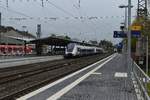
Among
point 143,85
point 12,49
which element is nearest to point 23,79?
point 143,85

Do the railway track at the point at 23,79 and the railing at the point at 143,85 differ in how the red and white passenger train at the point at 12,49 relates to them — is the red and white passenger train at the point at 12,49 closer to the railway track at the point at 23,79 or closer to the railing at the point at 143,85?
the railway track at the point at 23,79

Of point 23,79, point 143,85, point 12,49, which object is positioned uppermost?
point 12,49

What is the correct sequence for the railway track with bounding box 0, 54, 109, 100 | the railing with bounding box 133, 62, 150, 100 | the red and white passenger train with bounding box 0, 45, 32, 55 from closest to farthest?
the railing with bounding box 133, 62, 150, 100, the railway track with bounding box 0, 54, 109, 100, the red and white passenger train with bounding box 0, 45, 32, 55

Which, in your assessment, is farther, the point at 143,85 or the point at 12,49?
the point at 12,49

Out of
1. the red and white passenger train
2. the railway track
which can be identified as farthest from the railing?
the red and white passenger train

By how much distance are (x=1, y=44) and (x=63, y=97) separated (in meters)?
87.7

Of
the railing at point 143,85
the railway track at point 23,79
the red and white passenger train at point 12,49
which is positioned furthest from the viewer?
the red and white passenger train at point 12,49

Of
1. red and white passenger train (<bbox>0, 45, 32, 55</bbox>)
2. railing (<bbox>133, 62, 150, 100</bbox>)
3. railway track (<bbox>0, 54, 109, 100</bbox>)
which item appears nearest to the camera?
railing (<bbox>133, 62, 150, 100</bbox>)

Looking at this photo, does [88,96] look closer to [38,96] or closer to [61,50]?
[38,96]

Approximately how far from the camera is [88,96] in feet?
49.9

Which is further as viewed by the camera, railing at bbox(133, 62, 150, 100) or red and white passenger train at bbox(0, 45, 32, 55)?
red and white passenger train at bbox(0, 45, 32, 55)

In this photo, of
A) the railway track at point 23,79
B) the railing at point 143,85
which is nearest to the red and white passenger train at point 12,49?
the railway track at point 23,79

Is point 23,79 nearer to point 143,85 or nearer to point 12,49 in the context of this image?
point 143,85

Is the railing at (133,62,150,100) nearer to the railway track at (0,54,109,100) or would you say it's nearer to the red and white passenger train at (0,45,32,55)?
the railway track at (0,54,109,100)
